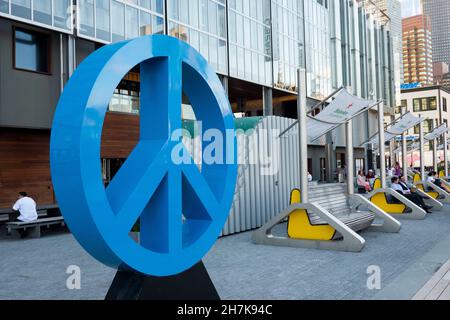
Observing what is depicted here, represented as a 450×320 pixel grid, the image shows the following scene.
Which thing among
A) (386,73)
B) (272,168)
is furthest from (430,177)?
(386,73)

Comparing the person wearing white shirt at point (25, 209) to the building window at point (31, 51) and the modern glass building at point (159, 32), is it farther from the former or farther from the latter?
the building window at point (31, 51)

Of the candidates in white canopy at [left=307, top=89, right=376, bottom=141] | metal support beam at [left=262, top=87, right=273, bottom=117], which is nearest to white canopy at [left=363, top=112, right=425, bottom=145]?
white canopy at [left=307, top=89, right=376, bottom=141]

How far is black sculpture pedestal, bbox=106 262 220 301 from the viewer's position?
4.38m

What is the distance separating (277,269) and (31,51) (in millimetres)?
13705

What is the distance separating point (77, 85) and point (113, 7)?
52.6ft

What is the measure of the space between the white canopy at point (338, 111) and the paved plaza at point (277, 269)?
112 inches

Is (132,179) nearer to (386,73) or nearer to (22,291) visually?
(22,291)

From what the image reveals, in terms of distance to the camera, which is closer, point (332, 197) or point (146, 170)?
point (146, 170)

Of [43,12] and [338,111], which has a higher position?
[43,12]

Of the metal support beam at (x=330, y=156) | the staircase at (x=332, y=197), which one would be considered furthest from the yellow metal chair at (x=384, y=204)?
the metal support beam at (x=330, y=156)

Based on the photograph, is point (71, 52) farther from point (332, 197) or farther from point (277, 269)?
point (277, 269)

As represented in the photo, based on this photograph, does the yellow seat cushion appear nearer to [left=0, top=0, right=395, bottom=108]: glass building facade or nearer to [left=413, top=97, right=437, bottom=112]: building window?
[left=0, top=0, right=395, bottom=108]: glass building facade

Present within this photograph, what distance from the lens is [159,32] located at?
2098 centimetres

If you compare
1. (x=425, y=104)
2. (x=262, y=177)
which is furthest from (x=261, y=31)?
(x=425, y=104)
